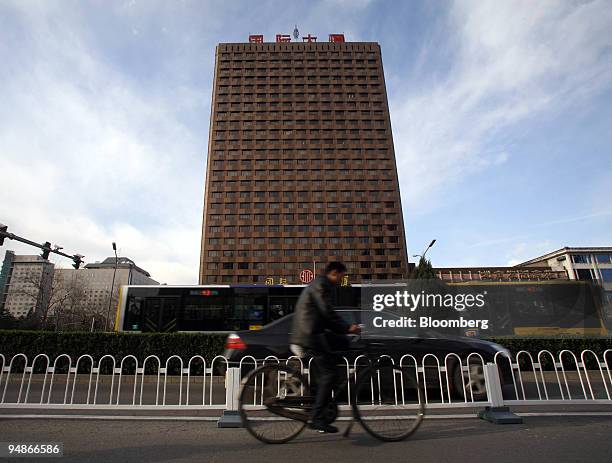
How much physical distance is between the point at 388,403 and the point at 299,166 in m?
68.8

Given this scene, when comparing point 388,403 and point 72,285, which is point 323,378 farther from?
point 72,285

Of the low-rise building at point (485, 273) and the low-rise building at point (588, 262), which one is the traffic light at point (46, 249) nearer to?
the low-rise building at point (485, 273)

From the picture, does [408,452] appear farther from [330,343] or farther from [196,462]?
[196,462]

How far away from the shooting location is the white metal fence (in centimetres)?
477

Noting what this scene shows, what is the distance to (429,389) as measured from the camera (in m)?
5.94

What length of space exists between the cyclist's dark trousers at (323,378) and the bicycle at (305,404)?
0.24 ft

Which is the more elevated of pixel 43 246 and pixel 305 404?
pixel 43 246

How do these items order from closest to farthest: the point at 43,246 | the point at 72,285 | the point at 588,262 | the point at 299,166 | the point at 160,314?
the point at 160,314 → the point at 43,246 → the point at 72,285 → the point at 588,262 → the point at 299,166

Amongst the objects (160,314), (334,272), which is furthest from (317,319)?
(160,314)

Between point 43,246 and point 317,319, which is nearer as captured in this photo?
point 317,319

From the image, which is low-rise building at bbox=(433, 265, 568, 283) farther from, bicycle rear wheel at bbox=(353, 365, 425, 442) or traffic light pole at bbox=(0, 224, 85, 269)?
bicycle rear wheel at bbox=(353, 365, 425, 442)

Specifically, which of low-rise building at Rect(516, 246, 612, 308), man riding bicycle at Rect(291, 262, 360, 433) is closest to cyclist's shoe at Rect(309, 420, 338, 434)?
man riding bicycle at Rect(291, 262, 360, 433)

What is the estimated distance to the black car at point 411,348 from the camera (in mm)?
5836

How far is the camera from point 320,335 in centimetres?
346
